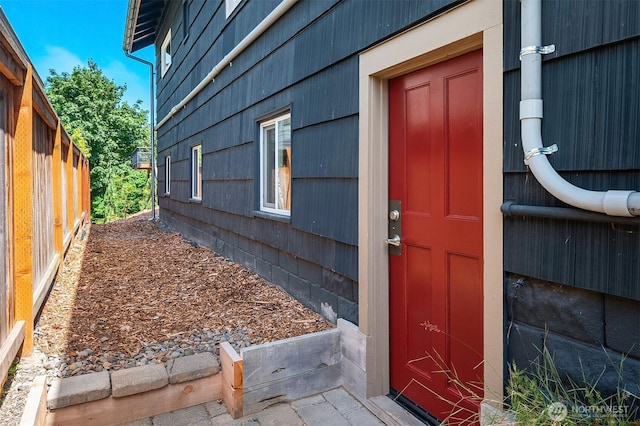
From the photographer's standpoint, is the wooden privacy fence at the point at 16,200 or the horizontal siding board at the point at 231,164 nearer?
the wooden privacy fence at the point at 16,200

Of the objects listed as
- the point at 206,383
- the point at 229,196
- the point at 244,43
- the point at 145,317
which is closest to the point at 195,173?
the point at 229,196

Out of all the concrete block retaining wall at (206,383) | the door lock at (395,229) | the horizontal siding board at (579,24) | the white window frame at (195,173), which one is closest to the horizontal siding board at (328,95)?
the door lock at (395,229)

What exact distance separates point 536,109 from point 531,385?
39.3 inches

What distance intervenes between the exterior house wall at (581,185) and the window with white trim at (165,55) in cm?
984

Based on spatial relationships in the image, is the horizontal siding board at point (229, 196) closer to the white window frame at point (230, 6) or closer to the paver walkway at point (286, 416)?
the white window frame at point (230, 6)

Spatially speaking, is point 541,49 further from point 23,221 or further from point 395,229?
point 23,221

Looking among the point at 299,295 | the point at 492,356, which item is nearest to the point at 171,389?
the point at 299,295

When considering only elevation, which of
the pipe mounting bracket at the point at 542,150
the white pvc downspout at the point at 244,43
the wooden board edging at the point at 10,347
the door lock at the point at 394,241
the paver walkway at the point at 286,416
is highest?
the white pvc downspout at the point at 244,43

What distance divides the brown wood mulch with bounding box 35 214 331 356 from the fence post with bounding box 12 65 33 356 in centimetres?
32

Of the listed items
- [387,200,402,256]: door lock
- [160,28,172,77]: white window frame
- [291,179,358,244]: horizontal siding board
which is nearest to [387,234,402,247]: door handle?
[387,200,402,256]: door lock

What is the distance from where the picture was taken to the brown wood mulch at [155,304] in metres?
3.13

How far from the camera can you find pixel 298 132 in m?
3.70

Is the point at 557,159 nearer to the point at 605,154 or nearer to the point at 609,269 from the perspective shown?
the point at 605,154

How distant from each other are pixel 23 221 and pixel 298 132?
2.04 metres
